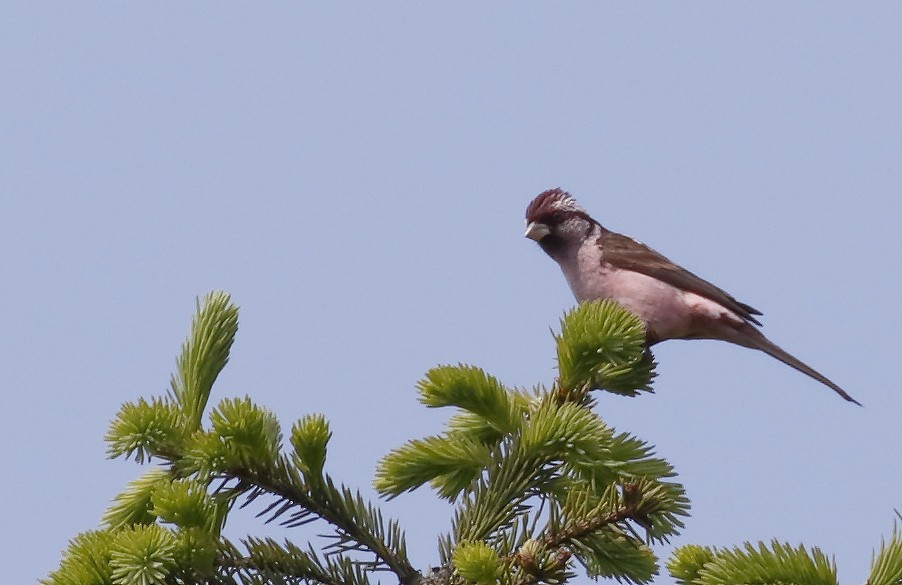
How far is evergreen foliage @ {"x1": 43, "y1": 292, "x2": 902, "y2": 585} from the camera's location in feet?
9.86

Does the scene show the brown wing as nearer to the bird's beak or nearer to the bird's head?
the bird's head

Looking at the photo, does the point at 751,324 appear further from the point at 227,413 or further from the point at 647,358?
the point at 227,413

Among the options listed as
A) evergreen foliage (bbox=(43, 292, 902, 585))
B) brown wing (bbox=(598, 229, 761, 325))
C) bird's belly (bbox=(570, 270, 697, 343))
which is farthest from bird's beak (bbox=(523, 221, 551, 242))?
evergreen foliage (bbox=(43, 292, 902, 585))

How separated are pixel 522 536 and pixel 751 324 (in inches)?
195

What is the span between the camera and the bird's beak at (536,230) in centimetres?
838

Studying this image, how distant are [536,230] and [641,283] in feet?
3.77

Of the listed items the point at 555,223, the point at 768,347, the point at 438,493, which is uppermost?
the point at 555,223

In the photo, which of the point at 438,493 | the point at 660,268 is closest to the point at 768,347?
the point at 660,268

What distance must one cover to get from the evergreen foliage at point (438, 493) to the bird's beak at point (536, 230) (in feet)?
14.5

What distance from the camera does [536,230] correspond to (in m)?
8.38

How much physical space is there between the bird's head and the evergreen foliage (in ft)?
14.5

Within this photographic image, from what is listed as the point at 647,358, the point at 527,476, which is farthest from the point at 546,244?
the point at 527,476

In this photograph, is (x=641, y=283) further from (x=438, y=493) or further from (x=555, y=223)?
(x=438, y=493)

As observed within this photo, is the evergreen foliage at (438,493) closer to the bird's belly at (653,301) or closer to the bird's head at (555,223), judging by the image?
the bird's belly at (653,301)
